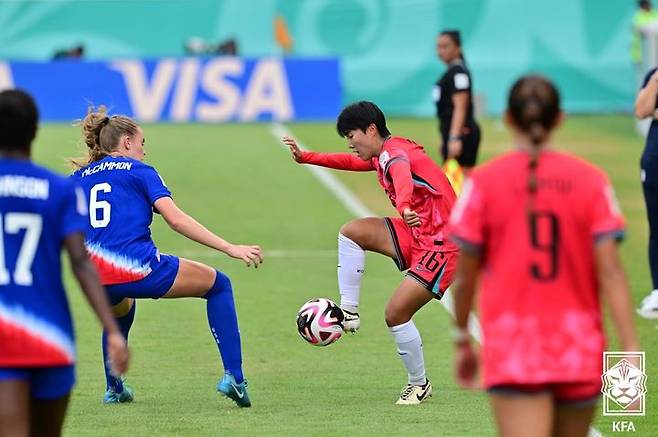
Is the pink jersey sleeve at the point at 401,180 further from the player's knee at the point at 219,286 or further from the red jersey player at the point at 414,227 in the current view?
the player's knee at the point at 219,286

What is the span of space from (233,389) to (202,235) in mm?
1042

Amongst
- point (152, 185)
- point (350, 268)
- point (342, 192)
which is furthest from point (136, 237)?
point (342, 192)

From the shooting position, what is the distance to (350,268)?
10.3 m

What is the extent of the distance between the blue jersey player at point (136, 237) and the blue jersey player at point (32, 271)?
9.51 ft

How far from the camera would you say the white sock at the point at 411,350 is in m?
9.77

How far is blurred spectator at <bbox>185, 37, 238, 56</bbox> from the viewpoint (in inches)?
1590

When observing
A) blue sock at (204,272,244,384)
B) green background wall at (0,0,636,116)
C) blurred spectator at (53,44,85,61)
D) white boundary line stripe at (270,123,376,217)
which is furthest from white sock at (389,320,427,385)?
green background wall at (0,0,636,116)

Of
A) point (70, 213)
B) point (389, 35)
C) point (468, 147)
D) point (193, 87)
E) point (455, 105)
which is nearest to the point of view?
point (70, 213)

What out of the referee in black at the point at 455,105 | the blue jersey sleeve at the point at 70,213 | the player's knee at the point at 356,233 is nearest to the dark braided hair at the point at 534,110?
the blue jersey sleeve at the point at 70,213

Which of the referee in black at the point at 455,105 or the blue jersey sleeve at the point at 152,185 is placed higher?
the referee in black at the point at 455,105

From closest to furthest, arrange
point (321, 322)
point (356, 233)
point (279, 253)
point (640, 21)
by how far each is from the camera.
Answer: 1. point (321, 322)
2. point (356, 233)
3. point (279, 253)
4. point (640, 21)

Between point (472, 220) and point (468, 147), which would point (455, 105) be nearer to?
point (468, 147)

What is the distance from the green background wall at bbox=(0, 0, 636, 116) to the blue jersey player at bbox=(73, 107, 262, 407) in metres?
31.6

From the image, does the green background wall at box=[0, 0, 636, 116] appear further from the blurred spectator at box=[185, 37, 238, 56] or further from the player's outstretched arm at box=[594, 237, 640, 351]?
the player's outstretched arm at box=[594, 237, 640, 351]
